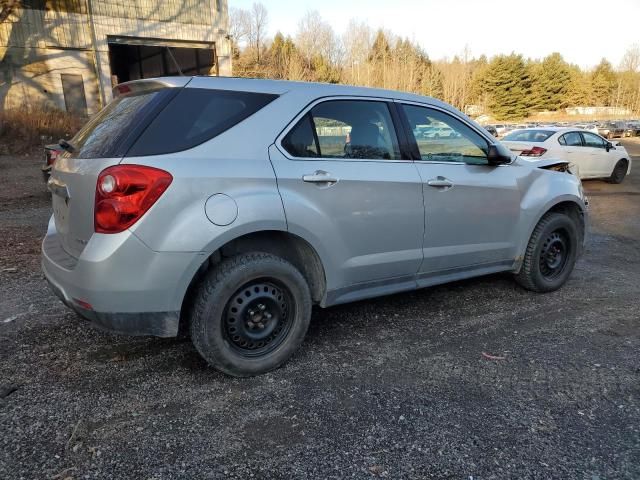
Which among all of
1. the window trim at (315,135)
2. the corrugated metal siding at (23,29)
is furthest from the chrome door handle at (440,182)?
the corrugated metal siding at (23,29)

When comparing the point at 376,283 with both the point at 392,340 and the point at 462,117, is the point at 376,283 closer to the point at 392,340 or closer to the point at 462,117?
the point at 392,340

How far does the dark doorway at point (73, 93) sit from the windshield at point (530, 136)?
711 inches

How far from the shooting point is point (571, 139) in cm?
1301

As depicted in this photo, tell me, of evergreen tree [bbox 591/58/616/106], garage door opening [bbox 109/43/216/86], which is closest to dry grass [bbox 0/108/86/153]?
garage door opening [bbox 109/43/216/86]

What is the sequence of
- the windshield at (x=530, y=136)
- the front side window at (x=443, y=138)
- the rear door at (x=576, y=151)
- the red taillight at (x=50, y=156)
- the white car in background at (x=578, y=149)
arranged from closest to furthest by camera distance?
1. the front side window at (x=443, y=138)
2. the red taillight at (x=50, y=156)
3. the white car in background at (x=578, y=149)
4. the windshield at (x=530, y=136)
5. the rear door at (x=576, y=151)

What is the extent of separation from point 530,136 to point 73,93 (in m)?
18.9

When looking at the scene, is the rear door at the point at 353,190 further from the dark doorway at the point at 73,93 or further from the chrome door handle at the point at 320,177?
the dark doorway at the point at 73,93

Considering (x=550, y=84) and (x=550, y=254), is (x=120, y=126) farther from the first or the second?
(x=550, y=84)

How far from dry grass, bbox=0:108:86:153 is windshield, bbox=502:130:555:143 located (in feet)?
48.5

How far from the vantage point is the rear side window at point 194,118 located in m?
2.71

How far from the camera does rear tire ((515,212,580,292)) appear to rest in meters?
4.48

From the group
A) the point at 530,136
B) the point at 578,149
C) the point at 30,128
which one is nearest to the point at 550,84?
the point at 578,149

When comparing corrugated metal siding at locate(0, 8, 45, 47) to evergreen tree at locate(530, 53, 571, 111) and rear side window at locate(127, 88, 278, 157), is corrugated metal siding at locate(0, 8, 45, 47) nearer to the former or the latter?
rear side window at locate(127, 88, 278, 157)

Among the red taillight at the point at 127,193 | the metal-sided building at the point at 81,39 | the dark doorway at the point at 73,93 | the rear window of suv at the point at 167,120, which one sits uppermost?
the metal-sided building at the point at 81,39
